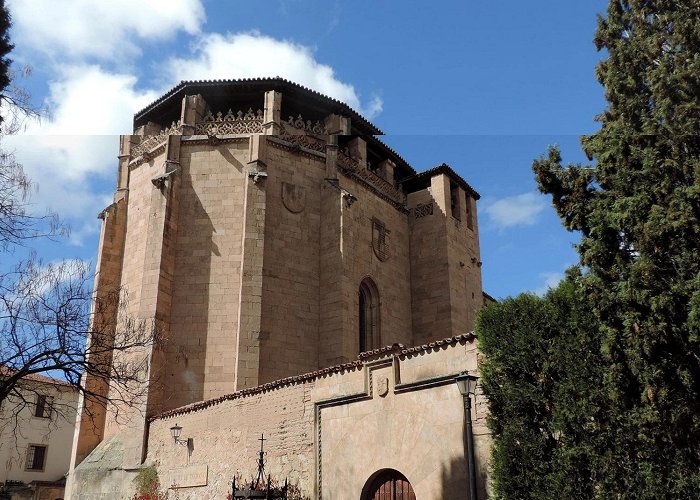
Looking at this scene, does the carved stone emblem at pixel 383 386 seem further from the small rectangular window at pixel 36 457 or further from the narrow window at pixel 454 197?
the small rectangular window at pixel 36 457

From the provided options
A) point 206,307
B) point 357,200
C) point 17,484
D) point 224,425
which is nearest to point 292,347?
point 206,307

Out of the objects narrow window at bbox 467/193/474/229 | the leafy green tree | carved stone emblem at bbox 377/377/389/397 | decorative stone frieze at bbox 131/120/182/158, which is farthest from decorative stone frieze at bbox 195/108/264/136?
the leafy green tree

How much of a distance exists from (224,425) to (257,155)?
850 cm

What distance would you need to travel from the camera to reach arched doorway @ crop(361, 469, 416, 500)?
10.9m

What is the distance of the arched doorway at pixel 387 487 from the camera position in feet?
35.7

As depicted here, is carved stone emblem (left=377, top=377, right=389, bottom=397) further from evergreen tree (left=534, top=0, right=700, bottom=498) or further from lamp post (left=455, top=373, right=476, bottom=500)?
evergreen tree (left=534, top=0, right=700, bottom=498)

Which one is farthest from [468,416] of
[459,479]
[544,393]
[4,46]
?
[4,46]

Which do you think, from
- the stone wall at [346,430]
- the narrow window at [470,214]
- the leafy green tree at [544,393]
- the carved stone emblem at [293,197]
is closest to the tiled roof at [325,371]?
the stone wall at [346,430]

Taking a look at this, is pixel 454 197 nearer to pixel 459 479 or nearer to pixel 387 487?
pixel 387 487

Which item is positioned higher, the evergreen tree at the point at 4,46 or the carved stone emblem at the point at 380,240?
the carved stone emblem at the point at 380,240

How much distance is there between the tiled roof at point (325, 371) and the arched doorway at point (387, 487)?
2.07 m

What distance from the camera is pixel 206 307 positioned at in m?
18.0

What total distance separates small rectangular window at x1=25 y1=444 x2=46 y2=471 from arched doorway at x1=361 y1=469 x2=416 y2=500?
93.9ft

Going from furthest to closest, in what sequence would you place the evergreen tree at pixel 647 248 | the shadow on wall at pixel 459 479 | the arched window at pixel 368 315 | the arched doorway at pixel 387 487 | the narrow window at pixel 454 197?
the narrow window at pixel 454 197
the arched window at pixel 368 315
the arched doorway at pixel 387 487
the shadow on wall at pixel 459 479
the evergreen tree at pixel 647 248
